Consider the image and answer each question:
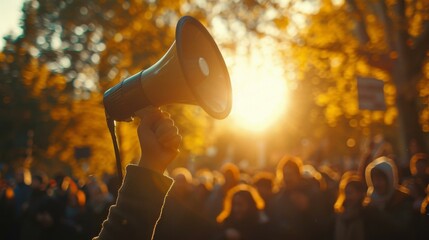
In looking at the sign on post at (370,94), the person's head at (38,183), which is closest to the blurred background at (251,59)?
the sign on post at (370,94)

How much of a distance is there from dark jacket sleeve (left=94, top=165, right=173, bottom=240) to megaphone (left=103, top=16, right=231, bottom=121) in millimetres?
416

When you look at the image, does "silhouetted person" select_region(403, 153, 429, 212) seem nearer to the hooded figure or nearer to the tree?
the hooded figure

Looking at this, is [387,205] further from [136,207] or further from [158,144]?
[136,207]

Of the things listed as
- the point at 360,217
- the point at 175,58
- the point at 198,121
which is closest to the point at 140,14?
the point at 360,217

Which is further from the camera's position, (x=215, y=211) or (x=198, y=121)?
(x=198, y=121)

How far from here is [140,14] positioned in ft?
36.3

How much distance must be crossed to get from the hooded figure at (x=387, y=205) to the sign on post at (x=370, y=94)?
2.19 meters

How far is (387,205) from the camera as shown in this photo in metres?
5.21

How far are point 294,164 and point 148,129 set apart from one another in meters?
4.33

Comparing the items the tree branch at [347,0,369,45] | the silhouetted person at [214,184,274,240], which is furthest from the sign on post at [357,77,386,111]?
the tree branch at [347,0,369,45]

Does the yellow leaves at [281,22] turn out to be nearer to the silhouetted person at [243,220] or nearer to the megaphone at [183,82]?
the silhouetted person at [243,220]

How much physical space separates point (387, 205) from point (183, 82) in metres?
3.57

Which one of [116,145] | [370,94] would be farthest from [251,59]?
[116,145]

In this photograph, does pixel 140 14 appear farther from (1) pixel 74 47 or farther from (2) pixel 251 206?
(1) pixel 74 47
